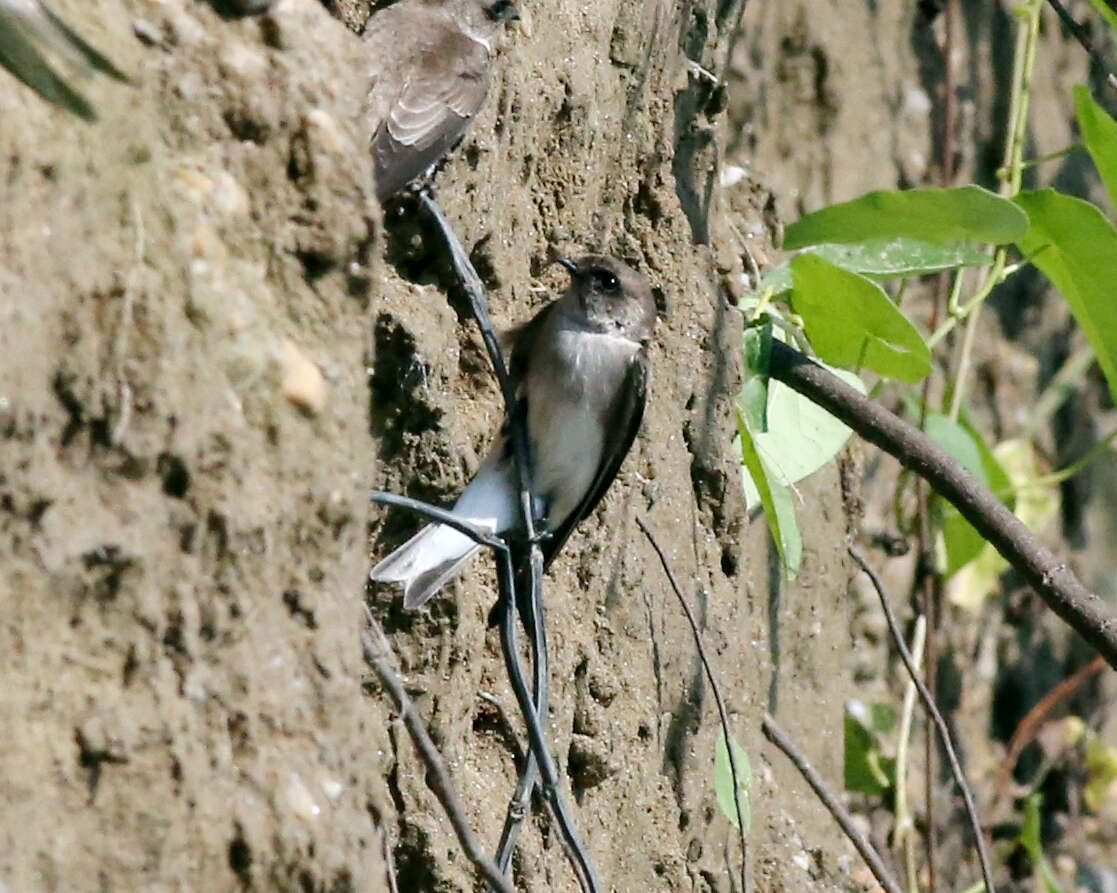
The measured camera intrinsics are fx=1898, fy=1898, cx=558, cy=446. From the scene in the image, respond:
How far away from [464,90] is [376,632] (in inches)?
48.0

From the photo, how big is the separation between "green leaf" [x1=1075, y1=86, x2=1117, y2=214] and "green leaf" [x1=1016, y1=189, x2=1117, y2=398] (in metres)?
0.09

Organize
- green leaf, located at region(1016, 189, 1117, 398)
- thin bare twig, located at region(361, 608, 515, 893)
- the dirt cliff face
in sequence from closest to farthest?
the dirt cliff face, thin bare twig, located at region(361, 608, 515, 893), green leaf, located at region(1016, 189, 1117, 398)

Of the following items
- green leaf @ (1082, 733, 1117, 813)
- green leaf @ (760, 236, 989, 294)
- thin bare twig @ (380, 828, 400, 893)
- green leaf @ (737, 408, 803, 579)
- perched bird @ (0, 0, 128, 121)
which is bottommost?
green leaf @ (1082, 733, 1117, 813)

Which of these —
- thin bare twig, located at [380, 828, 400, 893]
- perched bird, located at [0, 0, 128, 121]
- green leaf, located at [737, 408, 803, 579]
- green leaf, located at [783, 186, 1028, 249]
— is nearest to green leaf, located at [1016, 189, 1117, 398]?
green leaf, located at [783, 186, 1028, 249]

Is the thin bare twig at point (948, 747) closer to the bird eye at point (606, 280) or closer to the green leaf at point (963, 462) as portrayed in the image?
the green leaf at point (963, 462)

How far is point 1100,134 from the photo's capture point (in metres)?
4.04

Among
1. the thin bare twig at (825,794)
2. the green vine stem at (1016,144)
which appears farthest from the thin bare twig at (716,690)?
the green vine stem at (1016,144)

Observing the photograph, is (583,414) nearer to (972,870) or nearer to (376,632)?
(376,632)

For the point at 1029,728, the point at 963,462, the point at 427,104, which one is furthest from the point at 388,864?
the point at 1029,728

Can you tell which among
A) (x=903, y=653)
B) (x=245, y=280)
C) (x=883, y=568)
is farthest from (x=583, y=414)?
(x=883, y=568)

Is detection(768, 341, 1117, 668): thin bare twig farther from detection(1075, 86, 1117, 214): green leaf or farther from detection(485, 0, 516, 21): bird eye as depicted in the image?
detection(485, 0, 516, 21): bird eye

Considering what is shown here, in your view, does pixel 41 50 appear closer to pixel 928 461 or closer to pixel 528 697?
pixel 528 697

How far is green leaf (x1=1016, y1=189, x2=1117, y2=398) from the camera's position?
157 inches

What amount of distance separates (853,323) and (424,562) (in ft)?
4.26
